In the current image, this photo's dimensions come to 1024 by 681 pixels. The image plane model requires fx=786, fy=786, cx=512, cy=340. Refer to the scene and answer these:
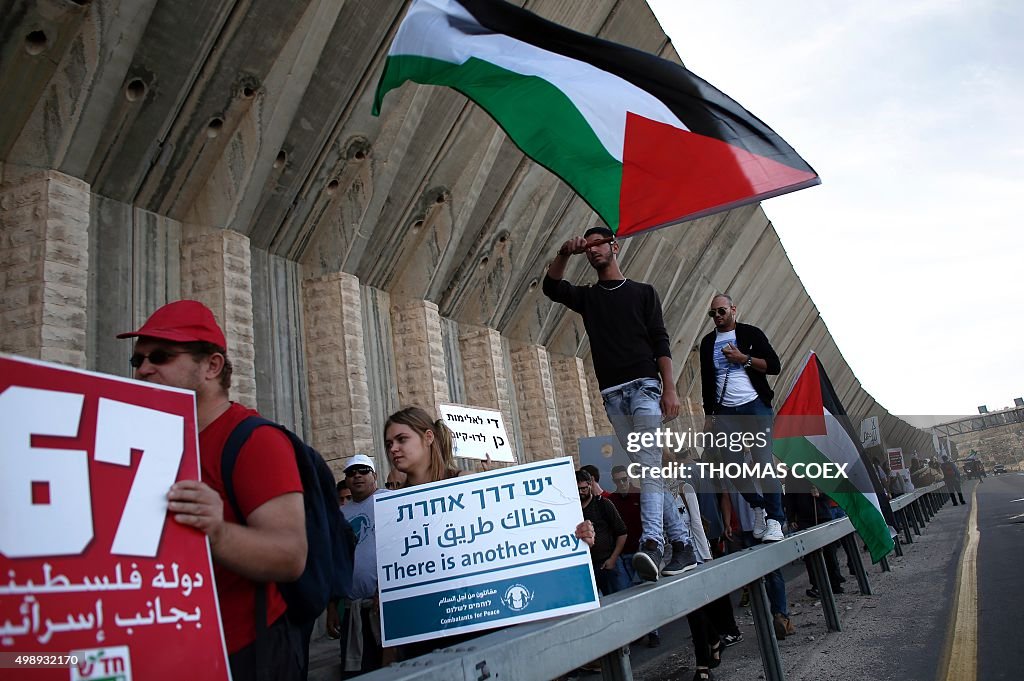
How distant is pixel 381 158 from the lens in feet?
40.9

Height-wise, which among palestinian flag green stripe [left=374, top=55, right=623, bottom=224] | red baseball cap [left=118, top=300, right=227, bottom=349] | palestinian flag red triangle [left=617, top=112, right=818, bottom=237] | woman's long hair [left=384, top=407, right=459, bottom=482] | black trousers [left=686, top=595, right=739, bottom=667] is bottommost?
black trousers [left=686, top=595, right=739, bottom=667]

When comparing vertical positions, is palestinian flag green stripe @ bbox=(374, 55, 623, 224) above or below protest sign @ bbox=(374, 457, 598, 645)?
above

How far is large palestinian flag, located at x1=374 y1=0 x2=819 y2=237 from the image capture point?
4473 mm

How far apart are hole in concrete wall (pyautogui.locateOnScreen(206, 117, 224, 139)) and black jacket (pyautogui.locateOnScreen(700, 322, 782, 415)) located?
23.2ft

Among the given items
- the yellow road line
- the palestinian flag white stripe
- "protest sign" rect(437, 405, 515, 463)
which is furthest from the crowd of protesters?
"protest sign" rect(437, 405, 515, 463)

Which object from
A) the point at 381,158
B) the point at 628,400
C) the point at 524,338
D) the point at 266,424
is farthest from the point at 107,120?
the point at 524,338

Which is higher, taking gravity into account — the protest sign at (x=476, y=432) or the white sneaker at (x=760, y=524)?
the protest sign at (x=476, y=432)

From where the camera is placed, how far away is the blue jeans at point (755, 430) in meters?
5.90

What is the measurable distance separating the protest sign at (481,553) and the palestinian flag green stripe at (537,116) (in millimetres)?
1989

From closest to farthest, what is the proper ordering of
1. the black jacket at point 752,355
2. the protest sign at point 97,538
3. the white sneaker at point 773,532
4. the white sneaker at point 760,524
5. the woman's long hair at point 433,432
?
the protest sign at point 97,538
the woman's long hair at point 433,432
the white sneaker at point 773,532
the white sneaker at point 760,524
the black jacket at point 752,355

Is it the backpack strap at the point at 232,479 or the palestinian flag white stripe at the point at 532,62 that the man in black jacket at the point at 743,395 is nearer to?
the palestinian flag white stripe at the point at 532,62

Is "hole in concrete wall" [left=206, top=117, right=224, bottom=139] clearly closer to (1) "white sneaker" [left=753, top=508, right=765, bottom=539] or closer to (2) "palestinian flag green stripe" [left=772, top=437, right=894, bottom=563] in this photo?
(1) "white sneaker" [left=753, top=508, right=765, bottom=539]

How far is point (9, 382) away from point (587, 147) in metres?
3.70

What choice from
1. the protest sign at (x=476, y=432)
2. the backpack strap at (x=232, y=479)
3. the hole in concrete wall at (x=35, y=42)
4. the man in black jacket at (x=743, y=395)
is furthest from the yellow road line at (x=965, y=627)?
the hole in concrete wall at (x=35, y=42)
